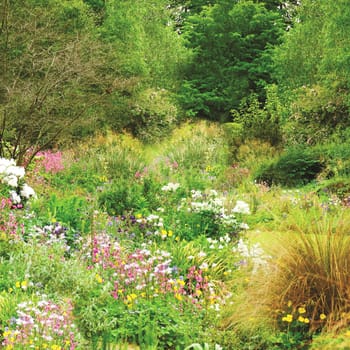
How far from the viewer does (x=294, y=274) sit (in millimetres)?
4043

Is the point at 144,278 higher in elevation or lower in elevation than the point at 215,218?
higher

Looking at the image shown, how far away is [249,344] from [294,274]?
576 millimetres

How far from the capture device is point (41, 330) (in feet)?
12.6

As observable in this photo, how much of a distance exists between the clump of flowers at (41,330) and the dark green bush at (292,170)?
7.64m

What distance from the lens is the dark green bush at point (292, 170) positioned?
1136cm

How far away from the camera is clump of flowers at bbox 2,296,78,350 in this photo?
3.66 metres

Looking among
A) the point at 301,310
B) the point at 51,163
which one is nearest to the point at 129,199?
the point at 301,310

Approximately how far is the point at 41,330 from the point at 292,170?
831cm

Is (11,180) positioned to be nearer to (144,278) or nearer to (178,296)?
(144,278)

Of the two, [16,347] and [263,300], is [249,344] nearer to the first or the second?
[263,300]

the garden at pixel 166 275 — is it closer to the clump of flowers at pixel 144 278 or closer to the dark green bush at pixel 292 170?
the clump of flowers at pixel 144 278

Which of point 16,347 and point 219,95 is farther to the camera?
point 219,95

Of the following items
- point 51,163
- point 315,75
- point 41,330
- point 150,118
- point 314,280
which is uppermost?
point 314,280

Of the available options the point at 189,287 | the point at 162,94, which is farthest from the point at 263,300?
the point at 162,94
